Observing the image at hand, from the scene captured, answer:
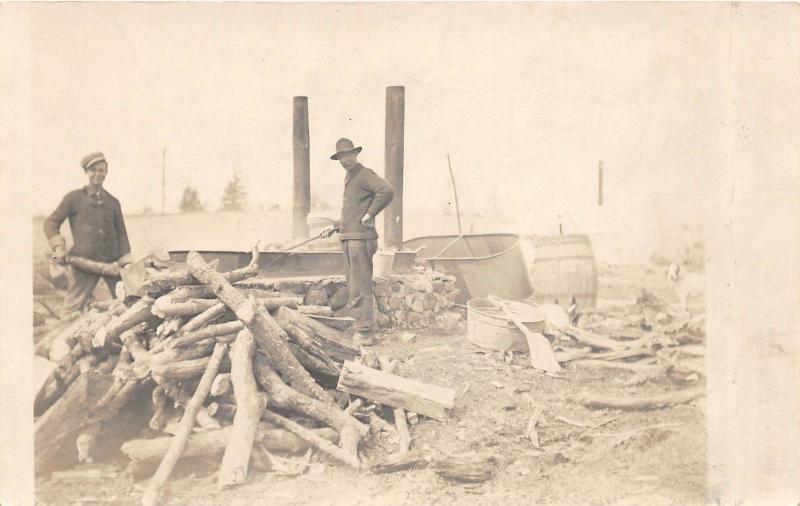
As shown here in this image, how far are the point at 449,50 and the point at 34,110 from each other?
11.2 feet

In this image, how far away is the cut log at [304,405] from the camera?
342cm

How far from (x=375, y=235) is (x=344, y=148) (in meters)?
0.88

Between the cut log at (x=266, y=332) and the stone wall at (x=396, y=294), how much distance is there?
1.18 m

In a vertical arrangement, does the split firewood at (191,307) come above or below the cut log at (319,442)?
above

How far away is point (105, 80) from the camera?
4.15 meters

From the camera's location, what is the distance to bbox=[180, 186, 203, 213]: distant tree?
4.50 metres

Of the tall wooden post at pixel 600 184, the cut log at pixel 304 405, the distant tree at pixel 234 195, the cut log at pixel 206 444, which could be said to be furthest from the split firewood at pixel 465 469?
the distant tree at pixel 234 195

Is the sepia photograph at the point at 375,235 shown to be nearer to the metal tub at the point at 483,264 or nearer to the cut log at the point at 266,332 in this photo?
the cut log at the point at 266,332

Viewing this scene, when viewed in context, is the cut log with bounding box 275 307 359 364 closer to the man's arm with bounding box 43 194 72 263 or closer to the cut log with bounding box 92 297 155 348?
the cut log with bounding box 92 297 155 348

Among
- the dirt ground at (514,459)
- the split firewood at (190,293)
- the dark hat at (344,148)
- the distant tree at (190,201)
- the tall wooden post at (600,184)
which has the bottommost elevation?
the dirt ground at (514,459)

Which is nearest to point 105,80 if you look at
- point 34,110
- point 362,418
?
point 34,110

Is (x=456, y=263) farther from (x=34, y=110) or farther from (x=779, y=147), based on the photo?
(x=34, y=110)

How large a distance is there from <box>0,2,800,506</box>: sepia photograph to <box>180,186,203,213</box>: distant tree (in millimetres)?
27

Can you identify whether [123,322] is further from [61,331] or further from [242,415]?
[242,415]
